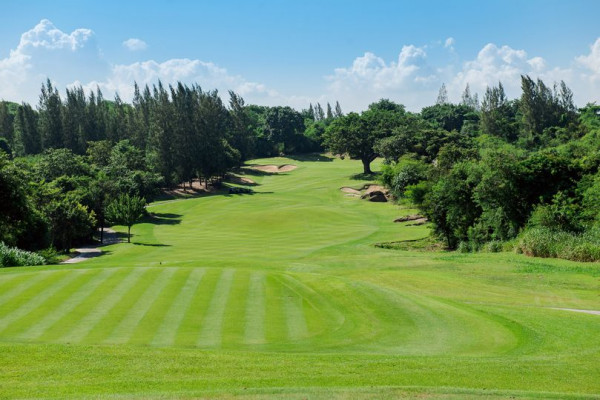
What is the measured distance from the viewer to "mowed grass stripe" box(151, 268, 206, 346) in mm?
16297

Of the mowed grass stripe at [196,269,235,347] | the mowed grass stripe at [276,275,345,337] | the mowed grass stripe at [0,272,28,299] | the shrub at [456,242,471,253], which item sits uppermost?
the mowed grass stripe at [0,272,28,299]

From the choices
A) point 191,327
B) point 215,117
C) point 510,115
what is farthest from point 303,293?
point 510,115

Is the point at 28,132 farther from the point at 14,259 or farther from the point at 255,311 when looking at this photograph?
the point at 255,311

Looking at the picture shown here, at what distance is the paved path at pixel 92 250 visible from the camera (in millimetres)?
50306

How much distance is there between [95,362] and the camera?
531 inches

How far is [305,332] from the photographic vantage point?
17.7 m

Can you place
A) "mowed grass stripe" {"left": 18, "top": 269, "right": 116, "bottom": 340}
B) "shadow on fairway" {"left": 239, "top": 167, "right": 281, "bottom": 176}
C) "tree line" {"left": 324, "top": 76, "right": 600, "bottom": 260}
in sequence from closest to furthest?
"mowed grass stripe" {"left": 18, "top": 269, "right": 116, "bottom": 340}, "tree line" {"left": 324, "top": 76, "right": 600, "bottom": 260}, "shadow on fairway" {"left": 239, "top": 167, "right": 281, "bottom": 176}

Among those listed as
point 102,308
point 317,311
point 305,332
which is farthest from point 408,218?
point 102,308

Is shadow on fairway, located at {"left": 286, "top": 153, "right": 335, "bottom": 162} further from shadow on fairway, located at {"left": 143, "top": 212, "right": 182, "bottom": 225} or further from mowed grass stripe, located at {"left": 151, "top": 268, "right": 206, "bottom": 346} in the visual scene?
mowed grass stripe, located at {"left": 151, "top": 268, "right": 206, "bottom": 346}

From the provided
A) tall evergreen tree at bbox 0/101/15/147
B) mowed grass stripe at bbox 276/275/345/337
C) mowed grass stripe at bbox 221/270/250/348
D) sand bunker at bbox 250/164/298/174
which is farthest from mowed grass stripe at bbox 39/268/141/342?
tall evergreen tree at bbox 0/101/15/147

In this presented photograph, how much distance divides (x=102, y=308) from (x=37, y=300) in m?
2.73

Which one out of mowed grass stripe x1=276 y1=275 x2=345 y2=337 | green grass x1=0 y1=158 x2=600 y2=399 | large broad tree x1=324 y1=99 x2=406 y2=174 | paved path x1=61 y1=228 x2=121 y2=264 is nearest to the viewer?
green grass x1=0 y1=158 x2=600 y2=399

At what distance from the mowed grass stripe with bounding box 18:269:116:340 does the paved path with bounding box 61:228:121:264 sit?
25.5 metres

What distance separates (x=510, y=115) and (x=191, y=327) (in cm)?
18165
